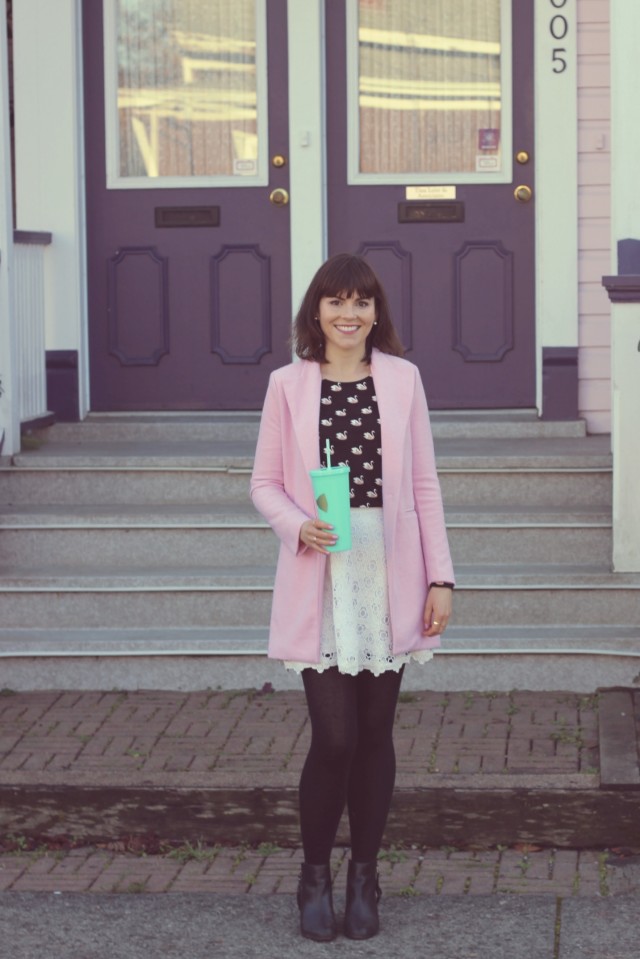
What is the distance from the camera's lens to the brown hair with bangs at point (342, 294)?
468cm

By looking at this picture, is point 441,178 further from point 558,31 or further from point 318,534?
point 318,534

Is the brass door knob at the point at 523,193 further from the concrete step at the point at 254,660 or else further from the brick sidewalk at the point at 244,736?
the brick sidewalk at the point at 244,736

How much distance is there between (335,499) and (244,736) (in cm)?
208

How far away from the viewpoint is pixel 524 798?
217 inches

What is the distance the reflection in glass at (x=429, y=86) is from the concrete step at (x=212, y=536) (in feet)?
7.29

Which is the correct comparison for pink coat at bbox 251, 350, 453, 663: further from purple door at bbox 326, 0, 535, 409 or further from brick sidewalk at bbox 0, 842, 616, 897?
purple door at bbox 326, 0, 535, 409

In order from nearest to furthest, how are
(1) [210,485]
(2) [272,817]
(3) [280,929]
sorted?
1. (3) [280,929]
2. (2) [272,817]
3. (1) [210,485]

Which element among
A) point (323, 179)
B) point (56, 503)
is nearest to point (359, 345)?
point (56, 503)

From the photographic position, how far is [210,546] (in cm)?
758

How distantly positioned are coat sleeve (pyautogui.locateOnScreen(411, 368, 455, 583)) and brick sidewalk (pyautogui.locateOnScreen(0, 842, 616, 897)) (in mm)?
1079

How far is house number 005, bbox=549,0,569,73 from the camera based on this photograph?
8688mm

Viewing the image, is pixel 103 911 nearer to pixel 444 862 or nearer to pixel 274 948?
pixel 274 948


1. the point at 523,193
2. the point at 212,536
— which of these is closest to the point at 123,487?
the point at 212,536

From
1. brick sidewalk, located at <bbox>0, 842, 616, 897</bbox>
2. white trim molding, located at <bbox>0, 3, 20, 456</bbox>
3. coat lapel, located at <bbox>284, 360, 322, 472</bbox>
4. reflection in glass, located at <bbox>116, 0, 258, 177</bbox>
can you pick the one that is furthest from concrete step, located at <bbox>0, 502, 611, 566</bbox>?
coat lapel, located at <bbox>284, 360, 322, 472</bbox>
